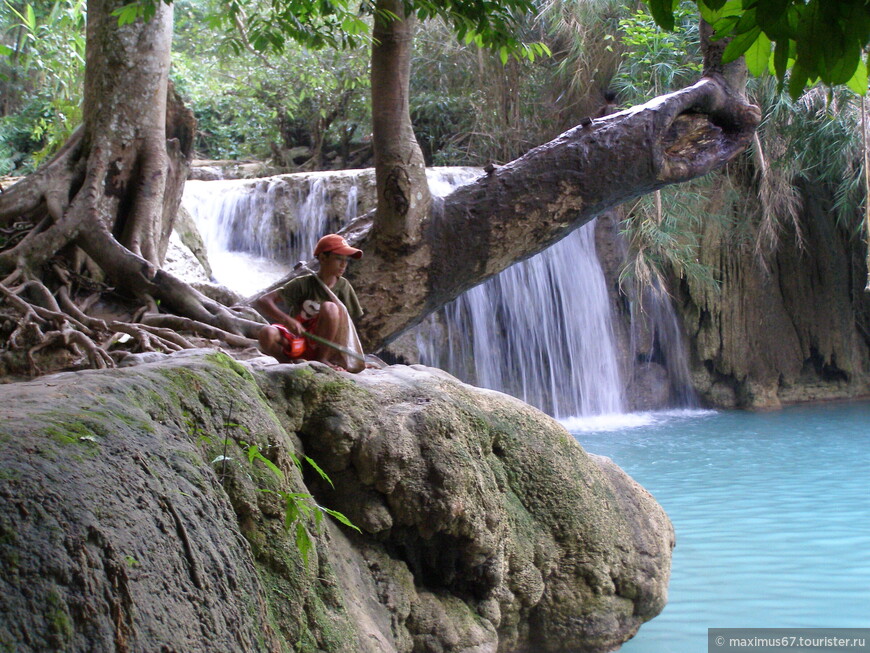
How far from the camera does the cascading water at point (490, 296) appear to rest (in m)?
12.0

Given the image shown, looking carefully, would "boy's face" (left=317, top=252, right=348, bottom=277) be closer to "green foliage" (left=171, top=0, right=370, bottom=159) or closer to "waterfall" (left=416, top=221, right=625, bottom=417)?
"waterfall" (left=416, top=221, right=625, bottom=417)

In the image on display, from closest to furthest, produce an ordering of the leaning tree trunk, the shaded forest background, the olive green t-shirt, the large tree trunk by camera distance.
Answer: the olive green t-shirt, the large tree trunk, the leaning tree trunk, the shaded forest background

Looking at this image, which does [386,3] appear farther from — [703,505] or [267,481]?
[703,505]

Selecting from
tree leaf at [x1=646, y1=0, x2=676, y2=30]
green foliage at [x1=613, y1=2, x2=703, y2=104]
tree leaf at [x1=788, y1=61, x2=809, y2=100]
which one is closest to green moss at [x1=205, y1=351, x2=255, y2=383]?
tree leaf at [x1=646, y1=0, x2=676, y2=30]

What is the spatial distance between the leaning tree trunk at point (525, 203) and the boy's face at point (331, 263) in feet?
4.72

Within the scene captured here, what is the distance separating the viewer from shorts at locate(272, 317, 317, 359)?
14.4 feet

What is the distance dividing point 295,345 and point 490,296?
29.3ft

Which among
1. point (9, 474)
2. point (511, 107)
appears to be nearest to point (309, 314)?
point (9, 474)

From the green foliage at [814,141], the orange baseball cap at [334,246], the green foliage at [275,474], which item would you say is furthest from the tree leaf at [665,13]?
the green foliage at [814,141]

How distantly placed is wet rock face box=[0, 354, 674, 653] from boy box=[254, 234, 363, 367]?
342mm

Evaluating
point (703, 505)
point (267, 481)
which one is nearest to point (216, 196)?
point (703, 505)

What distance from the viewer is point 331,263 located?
4738mm

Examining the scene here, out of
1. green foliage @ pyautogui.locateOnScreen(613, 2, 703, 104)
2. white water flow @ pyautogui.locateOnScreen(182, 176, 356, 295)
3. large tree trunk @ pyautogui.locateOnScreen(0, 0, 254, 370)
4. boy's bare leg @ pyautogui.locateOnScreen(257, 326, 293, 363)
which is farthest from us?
green foliage @ pyautogui.locateOnScreen(613, 2, 703, 104)

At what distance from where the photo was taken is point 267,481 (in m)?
2.82
